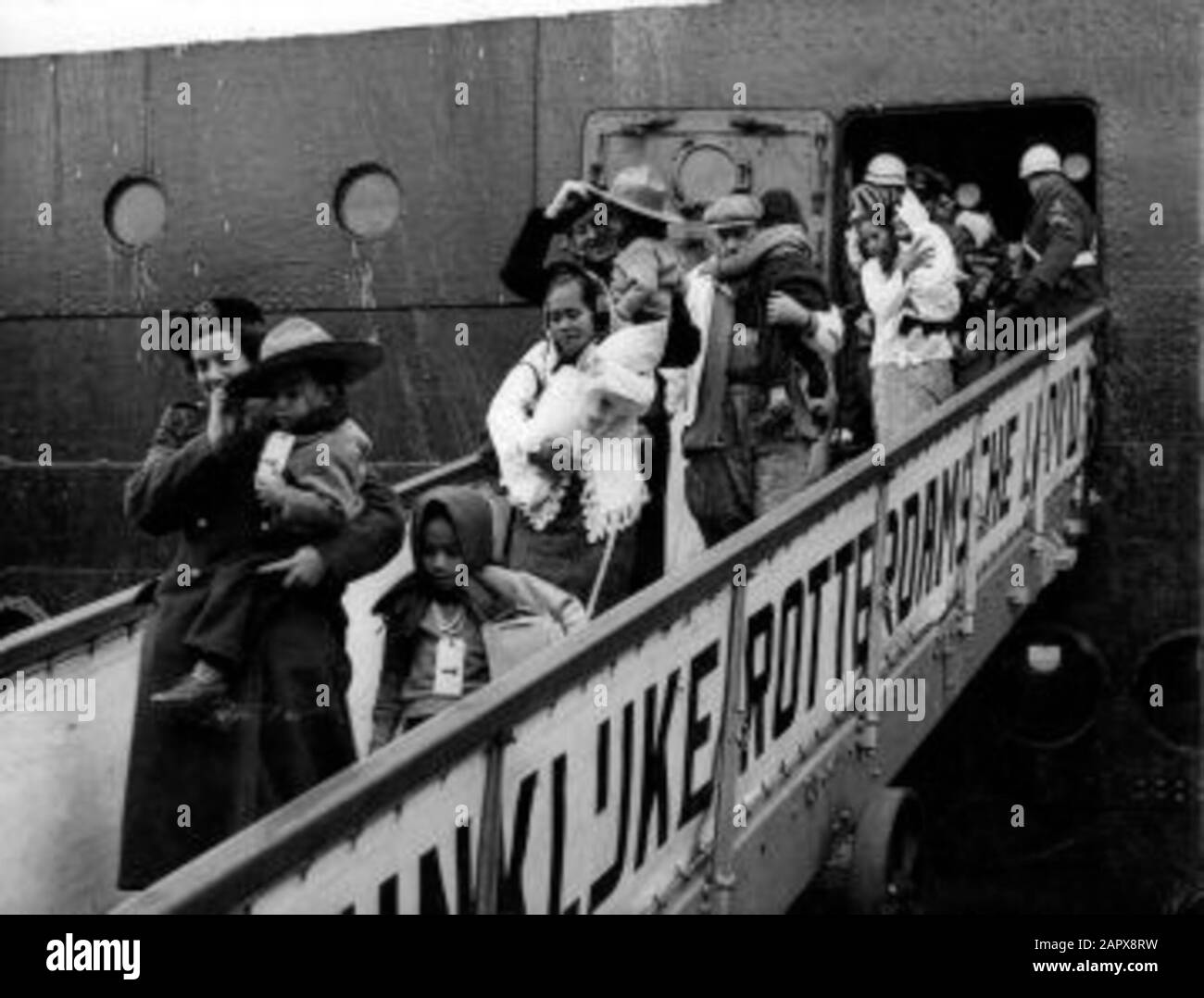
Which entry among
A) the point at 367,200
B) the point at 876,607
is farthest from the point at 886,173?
the point at 367,200

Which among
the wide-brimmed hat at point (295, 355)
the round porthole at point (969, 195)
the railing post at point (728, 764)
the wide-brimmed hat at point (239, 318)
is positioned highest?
the round porthole at point (969, 195)

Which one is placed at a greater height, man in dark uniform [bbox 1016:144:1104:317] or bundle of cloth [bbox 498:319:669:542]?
man in dark uniform [bbox 1016:144:1104:317]

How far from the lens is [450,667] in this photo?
18.5ft

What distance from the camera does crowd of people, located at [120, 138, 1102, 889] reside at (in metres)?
5.07

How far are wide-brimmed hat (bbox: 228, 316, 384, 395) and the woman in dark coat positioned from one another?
0.08 metres

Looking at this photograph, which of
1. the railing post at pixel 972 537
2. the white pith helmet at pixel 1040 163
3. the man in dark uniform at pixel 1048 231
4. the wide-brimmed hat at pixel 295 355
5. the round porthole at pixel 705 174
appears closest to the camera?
the wide-brimmed hat at pixel 295 355

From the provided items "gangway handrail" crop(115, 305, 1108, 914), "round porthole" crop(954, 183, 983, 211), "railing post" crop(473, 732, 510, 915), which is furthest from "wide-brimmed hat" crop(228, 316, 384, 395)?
"round porthole" crop(954, 183, 983, 211)

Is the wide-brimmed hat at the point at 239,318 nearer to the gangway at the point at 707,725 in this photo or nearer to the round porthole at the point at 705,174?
the gangway at the point at 707,725

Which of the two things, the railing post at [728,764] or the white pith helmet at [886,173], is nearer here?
the railing post at [728,764]

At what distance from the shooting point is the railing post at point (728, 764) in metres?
5.04

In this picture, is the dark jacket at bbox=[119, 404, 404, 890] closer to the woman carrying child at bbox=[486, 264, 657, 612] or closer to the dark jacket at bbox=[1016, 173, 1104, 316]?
the woman carrying child at bbox=[486, 264, 657, 612]

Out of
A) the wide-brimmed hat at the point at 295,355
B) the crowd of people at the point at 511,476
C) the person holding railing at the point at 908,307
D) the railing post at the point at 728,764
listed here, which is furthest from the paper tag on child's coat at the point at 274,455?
the person holding railing at the point at 908,307

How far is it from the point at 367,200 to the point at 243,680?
5726 millimetres

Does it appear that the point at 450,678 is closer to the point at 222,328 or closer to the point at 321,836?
the point at 222,328
